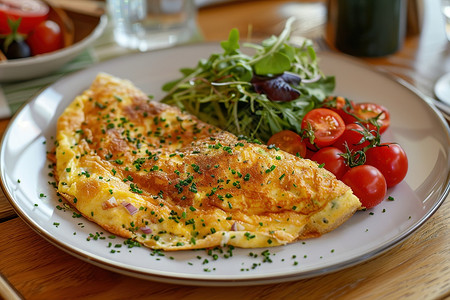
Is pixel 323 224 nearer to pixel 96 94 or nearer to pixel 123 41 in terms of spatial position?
pixel 96 94

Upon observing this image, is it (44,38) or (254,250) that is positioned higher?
(44,38)

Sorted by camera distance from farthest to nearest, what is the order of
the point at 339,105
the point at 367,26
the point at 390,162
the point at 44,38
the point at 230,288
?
the point at 367,26 → the point at 44,38 → the point at 339,105 → the point at 390,162 → the point at 230,288

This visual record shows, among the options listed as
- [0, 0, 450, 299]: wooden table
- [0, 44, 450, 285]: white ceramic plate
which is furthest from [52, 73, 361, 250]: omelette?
[0, 0, 450, 299]: wooden table

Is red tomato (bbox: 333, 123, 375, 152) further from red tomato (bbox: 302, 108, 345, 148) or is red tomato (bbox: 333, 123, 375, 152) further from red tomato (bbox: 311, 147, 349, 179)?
red tomato (bbox: 311, 147, 349, 179)

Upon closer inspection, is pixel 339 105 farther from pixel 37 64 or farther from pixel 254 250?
pixel 37 64

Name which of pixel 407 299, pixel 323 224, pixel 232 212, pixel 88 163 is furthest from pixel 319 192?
pixel 88 163

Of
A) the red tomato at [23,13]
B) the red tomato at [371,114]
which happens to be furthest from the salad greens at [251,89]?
the red tomato at [23,13]

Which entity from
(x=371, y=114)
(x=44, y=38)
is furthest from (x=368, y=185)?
(x=44, y=38)
